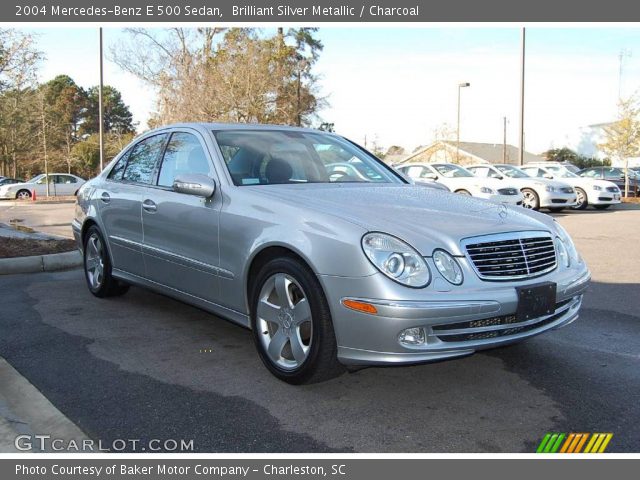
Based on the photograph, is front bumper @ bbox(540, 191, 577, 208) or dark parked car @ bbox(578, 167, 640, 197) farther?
dark parked car @ bbox(578, 167, 640, 197)

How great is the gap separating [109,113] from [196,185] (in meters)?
78.6

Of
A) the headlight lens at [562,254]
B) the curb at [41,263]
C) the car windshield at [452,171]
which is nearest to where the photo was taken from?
the headlight lens at [562,254]

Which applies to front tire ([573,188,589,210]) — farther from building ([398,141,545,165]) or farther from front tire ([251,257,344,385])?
building ([398,141,545,165])

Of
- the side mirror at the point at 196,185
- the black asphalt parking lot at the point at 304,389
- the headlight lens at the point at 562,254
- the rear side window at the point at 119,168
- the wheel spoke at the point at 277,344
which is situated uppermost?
the rear side window at the point at 119,168

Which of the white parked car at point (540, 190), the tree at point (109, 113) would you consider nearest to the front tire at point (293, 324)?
the white parked car at point (540, 190)

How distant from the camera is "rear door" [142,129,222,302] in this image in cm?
430

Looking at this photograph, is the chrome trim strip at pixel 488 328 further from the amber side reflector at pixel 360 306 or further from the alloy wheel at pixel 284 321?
the alloy wheel at pixel 284 321

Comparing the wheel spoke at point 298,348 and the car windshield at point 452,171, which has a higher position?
the car windshield at point 452,171

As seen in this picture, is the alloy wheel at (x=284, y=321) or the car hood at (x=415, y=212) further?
the alloy wheel at (x=284, y=321)

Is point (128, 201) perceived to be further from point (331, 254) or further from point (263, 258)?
point (331, 254)

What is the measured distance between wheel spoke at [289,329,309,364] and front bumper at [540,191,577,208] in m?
15.1

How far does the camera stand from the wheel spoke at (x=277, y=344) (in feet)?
12.3

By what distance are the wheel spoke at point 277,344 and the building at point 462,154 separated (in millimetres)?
42850
